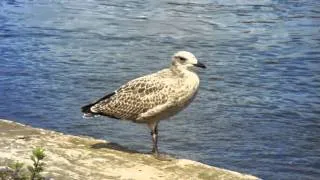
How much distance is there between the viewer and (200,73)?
1335cm

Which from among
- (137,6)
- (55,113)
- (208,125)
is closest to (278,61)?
(208,125)

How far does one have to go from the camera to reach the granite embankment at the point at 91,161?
673cm

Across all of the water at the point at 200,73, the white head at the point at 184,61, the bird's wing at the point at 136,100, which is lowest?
the water at the point at 200,73

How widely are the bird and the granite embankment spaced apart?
1.14 feet

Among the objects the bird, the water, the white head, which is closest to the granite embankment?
the bird

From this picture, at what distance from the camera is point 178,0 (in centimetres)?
2036

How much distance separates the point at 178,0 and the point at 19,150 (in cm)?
1365

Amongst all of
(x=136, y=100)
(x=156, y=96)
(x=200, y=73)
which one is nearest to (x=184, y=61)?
(x=156, y=96)

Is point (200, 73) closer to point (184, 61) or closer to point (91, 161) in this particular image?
point (184, 61)

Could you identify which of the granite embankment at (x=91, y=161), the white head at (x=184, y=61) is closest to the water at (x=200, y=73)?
the granite embankment at (x=91, y=161)

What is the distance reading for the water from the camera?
9.91 m

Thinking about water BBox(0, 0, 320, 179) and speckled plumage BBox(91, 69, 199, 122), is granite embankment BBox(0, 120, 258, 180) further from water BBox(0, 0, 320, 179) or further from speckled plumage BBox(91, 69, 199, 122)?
water BBox(0, 0, 320, 179)

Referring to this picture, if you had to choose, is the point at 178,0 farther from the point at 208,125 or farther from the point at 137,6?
the point at 208,125

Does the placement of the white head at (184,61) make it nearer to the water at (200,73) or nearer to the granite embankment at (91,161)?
the granite embankment at (91,161)
